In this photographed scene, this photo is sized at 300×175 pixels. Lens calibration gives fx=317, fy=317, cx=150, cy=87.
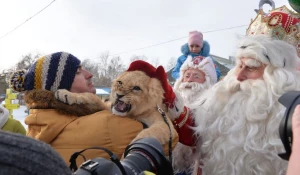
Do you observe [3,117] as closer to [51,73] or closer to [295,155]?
[51,73]

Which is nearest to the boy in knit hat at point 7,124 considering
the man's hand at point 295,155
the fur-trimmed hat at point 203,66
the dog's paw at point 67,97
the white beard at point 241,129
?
the dog's paw at point 67,97

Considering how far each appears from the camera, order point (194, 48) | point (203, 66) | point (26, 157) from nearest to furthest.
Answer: point (26, 157) → point (203, 66) → point (194, 48)

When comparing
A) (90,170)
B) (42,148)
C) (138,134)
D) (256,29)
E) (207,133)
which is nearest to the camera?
(42,148)

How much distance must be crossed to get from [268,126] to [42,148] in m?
1.41

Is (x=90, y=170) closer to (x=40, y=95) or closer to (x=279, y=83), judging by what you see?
(x=40, y=95)

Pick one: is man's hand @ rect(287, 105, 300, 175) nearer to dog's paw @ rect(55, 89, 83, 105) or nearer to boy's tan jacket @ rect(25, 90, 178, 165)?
boy's tan jacket @ rect(25, 90, 178, 165)

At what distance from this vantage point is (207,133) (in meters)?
1.85

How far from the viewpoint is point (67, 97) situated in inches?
62.9

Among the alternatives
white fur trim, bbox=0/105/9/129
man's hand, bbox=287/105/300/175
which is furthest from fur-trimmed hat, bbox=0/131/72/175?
white fur trim, bbox=0/105/9/129

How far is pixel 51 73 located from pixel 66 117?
0.84 feet

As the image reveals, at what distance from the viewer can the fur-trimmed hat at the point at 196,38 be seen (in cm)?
386

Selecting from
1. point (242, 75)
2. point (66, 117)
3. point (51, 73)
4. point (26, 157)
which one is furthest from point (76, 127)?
point (26, 157)

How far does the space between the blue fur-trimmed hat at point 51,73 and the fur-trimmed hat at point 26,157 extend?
47.8 inches

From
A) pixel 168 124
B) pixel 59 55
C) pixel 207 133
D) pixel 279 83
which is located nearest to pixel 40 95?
pixel 59 55
